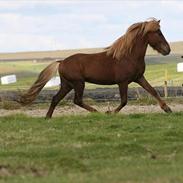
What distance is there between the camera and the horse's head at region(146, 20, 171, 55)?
18.6 m

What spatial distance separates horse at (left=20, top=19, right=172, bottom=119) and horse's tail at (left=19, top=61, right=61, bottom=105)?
6 centimetres

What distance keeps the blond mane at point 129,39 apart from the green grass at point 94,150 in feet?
7.02

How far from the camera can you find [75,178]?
898 centimetres

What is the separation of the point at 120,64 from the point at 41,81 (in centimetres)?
240

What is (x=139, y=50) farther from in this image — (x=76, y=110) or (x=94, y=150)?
(x=94, y=150)

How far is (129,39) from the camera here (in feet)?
60.4

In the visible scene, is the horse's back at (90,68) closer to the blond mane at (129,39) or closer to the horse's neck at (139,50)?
the blond mane at (129,39)

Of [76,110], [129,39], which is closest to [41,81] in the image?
[129,39]

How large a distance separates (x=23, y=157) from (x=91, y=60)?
774cm

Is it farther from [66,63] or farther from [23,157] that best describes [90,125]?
[23,157]

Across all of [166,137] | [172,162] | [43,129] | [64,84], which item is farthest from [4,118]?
[172,162]

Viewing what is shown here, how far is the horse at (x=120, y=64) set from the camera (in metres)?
18.4

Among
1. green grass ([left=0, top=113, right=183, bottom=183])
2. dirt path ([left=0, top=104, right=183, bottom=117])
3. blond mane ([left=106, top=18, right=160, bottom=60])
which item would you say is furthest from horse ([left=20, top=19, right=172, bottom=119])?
dirt path ([left=0, top=104, right=183, bottom=117])

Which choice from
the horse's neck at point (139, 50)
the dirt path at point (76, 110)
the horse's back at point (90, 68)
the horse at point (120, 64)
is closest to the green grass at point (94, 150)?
the horse at point (120, 64)
